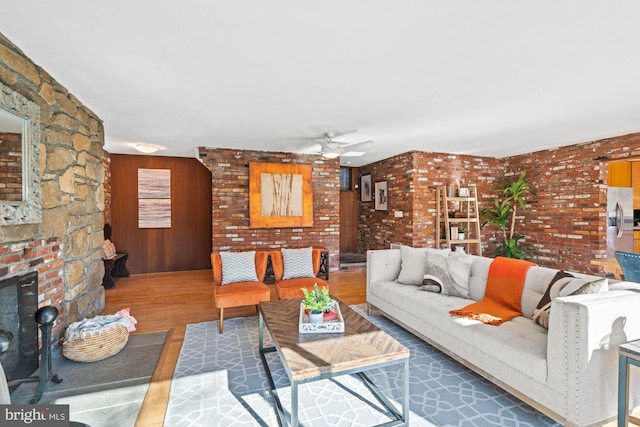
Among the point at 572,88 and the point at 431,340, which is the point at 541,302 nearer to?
the point at 431,340

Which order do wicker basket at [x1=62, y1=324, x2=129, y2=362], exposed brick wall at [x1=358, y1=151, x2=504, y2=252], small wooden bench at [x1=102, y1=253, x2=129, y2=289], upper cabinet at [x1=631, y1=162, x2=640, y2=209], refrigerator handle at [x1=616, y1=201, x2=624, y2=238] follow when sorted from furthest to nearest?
exposed brick wall at [x1=358, y1=151, x2=504, y2=252] < upper cabinet at [x1=631, y1=162, x2=640, y2=209] < small wooden bench at [x1=102, y1=253, x2=129, y2=289] < refrigerator handle at [x1=616, y1=201, x2=624, y2=238] < wicker basket at [x1=62, y1=324, x2=129, y2=362]

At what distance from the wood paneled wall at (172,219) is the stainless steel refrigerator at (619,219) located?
7.28m

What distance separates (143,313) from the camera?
3.87 m

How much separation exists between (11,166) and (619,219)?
291 inches

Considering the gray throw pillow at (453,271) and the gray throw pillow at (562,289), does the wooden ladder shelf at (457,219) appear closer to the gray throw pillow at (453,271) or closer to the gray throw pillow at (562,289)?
the gray throw pillow at (453,271)

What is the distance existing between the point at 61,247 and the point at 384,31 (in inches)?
130

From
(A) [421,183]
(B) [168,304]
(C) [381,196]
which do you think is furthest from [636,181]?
(B) [168,304]

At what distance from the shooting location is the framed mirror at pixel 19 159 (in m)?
2.04

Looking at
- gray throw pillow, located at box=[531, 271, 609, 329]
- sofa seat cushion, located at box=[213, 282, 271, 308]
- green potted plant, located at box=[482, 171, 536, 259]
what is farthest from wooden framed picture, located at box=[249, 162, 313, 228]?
gray throw pillow, located at box=[531, 271, 609, 329]

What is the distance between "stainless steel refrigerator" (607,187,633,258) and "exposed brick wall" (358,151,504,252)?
2010mm

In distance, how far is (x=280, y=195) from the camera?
19.3 feet

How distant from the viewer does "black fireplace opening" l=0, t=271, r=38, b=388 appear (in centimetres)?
220

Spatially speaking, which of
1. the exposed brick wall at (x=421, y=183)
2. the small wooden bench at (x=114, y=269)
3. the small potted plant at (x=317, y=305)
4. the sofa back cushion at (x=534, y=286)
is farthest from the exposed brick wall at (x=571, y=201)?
the small wooden bench at (x=114, y=269)

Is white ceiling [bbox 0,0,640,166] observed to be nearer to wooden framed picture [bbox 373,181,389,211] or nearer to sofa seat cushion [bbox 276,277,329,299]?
sofa seat cushion [bbox 276,277,329,299]
